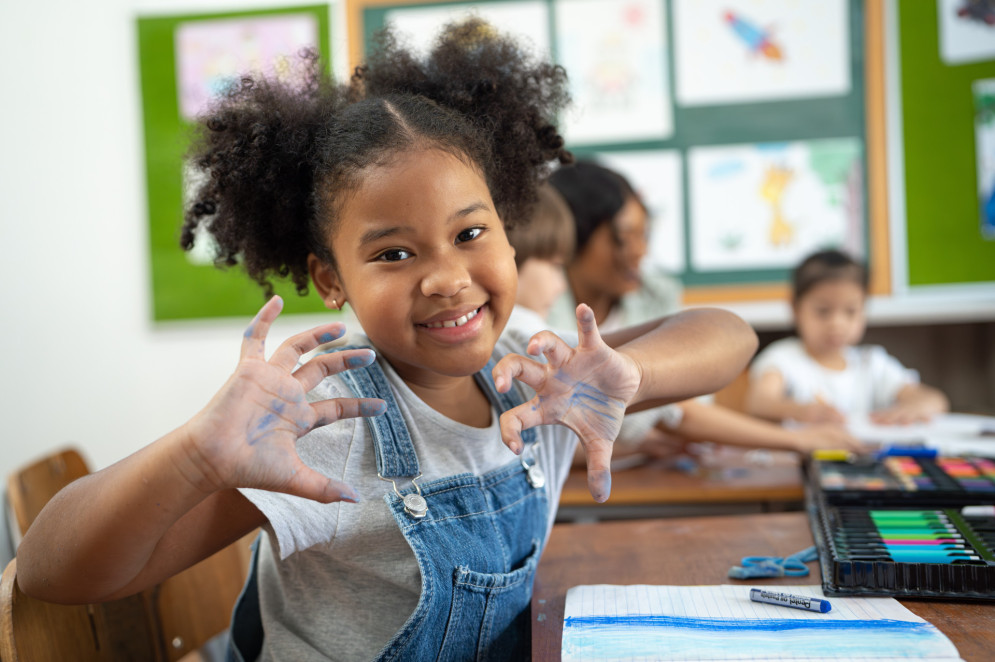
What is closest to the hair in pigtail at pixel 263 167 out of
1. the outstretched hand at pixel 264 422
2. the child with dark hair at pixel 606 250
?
the outstretched hand at pixel 264 422

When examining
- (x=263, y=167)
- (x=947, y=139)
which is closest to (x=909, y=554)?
(x=263, y=167)

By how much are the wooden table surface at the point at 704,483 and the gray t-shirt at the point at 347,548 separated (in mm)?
578

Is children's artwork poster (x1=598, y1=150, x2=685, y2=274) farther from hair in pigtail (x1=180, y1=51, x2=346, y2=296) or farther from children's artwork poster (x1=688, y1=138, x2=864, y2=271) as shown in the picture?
hair in pigtail (x1=180, y1=51, x2=346, y2=296)

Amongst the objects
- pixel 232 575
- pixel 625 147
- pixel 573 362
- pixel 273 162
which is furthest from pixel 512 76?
pixel 625 147

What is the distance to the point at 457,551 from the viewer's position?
782mm

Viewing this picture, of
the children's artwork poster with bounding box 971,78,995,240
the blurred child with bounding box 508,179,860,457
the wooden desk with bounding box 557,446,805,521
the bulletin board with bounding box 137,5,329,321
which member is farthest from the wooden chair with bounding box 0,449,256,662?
the children's artwork poster with bounding box 971,78,995,240

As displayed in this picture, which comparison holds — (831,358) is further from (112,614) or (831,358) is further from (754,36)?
(112,614)

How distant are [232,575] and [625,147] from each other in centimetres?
212

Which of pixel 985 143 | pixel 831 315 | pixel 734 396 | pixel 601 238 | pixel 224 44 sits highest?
pixel 224 44

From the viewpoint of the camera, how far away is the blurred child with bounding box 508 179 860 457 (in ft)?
4.88

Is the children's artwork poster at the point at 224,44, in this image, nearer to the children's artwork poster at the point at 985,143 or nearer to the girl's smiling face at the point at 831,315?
the girl's smiling face at the point at 831,315

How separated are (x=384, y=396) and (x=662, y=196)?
217 centimetres

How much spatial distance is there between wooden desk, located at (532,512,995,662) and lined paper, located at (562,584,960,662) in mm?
24

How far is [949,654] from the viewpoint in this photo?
0.58 m
